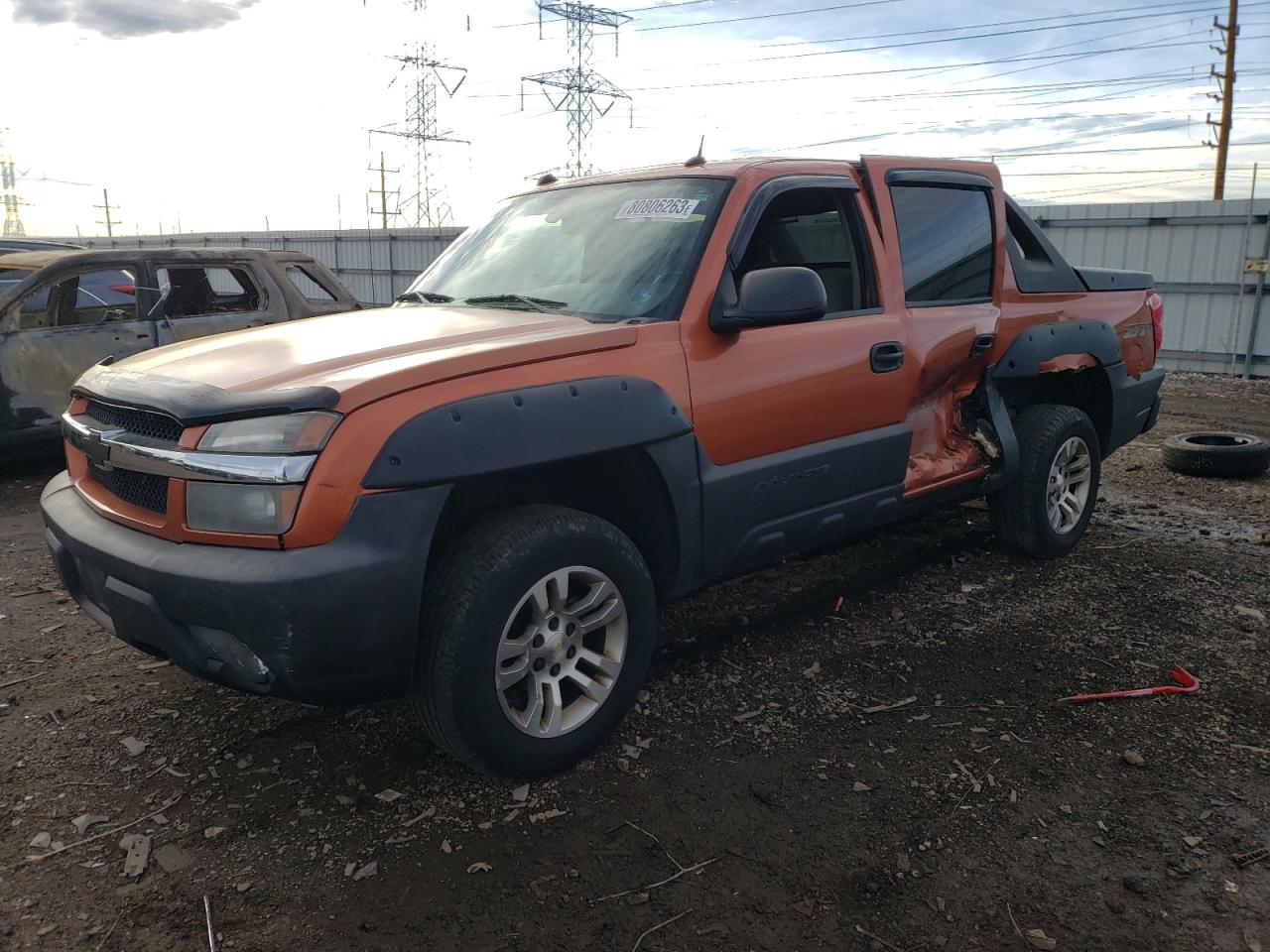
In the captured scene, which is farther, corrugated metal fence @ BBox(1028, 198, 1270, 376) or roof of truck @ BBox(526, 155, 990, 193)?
corrugated metal fence @ BBox(1028, 198, 1270, 376)

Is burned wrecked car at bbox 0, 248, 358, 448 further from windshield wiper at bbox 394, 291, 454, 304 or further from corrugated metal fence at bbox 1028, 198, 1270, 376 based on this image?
corrugated metal fence at bbox 1028, 198, 1270, 376

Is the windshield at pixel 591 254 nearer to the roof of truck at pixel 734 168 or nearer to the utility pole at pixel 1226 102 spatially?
the roof of truck at pixel 734 168

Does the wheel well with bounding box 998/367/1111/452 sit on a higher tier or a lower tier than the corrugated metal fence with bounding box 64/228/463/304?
lower

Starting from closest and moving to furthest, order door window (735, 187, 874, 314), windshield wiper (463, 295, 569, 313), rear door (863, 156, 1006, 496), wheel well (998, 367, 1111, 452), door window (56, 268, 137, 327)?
windshield wiper (463, 295, 569, 313) < door window (735, 187, 874, 314) < rear door (863, 156, 1006, 496) < wheel well (998, 367, 1111, 452) < door window (56, 268, 137, 327)

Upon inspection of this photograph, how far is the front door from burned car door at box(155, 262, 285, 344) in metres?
5.22

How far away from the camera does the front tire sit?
2.70 metres

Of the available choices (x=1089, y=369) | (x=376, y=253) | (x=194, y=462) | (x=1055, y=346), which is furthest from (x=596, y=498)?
(x=376, y=253)

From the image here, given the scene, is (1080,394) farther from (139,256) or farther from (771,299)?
(139,256)

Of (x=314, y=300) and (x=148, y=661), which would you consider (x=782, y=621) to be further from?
(x=314, y=300)

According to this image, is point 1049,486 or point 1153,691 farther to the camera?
point 1049,486

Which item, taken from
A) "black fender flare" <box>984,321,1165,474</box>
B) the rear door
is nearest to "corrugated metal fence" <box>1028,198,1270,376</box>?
"black fender flare" <box>984,321,1165,474</box>

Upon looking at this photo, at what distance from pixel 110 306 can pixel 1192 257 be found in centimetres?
1405

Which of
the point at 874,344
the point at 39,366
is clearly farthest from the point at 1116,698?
the point at 39,366

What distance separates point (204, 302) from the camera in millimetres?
7805
